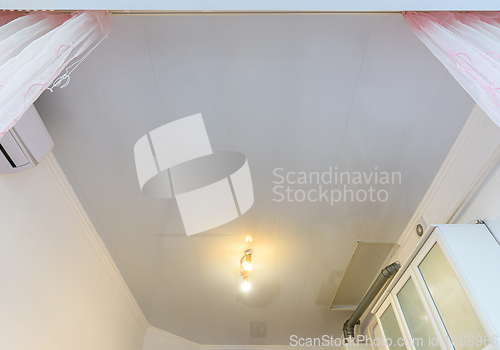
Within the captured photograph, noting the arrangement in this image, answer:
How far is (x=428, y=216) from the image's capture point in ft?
6.27

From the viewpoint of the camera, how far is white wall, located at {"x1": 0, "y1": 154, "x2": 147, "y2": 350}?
148 centimetres

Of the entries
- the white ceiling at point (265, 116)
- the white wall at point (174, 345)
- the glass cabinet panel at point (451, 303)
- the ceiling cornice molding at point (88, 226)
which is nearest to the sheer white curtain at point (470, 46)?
the white ceiling at point (265, 116)

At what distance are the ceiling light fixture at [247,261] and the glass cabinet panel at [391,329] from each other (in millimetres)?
914

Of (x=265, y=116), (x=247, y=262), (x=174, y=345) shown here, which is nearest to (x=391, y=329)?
(x=247, y=262)

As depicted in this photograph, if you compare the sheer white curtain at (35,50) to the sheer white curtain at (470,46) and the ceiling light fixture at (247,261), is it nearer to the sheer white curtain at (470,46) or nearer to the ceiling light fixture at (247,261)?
the sheer white curtain at (470,46)

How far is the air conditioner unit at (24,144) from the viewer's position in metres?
1.35

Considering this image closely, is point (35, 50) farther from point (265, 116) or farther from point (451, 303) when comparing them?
point (451, 303)

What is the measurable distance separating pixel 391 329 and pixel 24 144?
7.33 feet

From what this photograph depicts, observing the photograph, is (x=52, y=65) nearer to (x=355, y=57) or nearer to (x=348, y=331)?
(x=355, y=57)

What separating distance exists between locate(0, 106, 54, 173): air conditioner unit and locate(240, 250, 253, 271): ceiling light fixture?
1.37 m

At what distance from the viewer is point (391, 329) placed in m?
2.03

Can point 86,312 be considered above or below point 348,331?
below

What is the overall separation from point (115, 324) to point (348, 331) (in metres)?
1.95

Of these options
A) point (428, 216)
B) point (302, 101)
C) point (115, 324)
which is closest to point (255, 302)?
point (115, 324)
